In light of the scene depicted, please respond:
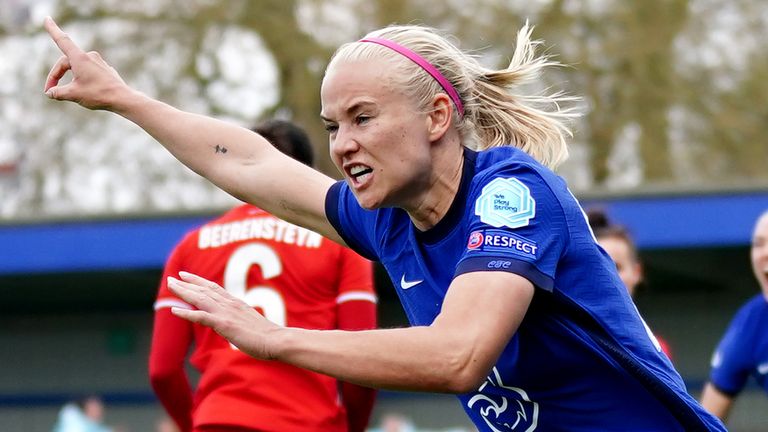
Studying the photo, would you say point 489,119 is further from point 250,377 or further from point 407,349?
point 250,377

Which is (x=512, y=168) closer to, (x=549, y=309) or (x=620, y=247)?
(x=549, y=309)

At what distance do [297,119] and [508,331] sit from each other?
54.4ft

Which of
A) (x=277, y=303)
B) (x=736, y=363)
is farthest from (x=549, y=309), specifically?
(x=736, y=363)

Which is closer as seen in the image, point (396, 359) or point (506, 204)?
point (396, 359)

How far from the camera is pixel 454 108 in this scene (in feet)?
11.2

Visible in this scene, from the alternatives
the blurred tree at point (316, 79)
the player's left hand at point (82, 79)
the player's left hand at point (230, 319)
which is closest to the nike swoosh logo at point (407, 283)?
the player's left hand at point (230, 319)

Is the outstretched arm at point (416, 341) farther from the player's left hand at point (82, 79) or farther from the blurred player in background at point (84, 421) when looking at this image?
the blurred player in background at point (84, 421)

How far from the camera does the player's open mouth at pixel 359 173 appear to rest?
10.8 ft

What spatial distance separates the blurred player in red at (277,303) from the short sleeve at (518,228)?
255 centimetres

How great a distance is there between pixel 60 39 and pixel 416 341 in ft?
5.31

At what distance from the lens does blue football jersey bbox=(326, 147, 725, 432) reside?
3.10 meters

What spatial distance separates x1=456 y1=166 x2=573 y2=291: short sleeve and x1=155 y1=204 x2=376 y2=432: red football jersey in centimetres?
255

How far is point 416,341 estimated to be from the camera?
9.71 feet

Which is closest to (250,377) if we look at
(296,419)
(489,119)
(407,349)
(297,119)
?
(296,419)
